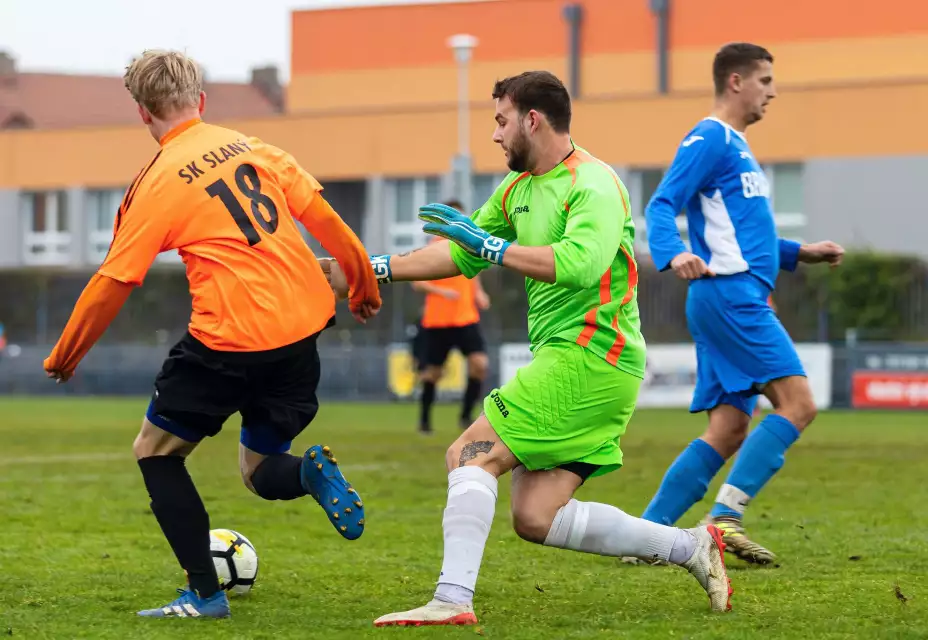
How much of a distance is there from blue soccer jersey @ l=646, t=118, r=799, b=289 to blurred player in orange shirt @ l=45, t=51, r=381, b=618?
6.38ft

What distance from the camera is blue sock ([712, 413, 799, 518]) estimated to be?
6.77 meters

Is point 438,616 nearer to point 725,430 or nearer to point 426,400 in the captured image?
point 725,430

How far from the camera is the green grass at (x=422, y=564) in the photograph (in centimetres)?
516

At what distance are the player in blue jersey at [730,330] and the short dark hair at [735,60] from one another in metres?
0.24

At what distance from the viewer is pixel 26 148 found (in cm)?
4491

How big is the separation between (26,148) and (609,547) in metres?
42.0

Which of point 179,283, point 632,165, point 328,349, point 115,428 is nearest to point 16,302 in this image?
point 179,283

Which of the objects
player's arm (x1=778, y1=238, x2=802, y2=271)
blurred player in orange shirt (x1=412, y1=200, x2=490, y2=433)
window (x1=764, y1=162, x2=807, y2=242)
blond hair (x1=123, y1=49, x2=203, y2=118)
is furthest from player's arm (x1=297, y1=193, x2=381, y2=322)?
window (x1=764, y1=162, x2=807, y2=242)

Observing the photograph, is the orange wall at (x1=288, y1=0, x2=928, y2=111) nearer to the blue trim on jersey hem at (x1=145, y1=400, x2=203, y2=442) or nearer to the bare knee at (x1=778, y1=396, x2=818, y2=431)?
the bare knee at (x1=778, y1=396, x2=818, y2=431)

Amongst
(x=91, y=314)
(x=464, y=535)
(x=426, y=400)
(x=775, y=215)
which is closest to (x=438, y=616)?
(x=464, y=535)

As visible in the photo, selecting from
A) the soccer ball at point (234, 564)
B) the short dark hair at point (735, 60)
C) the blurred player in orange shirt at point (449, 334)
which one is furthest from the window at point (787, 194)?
the soccer ball at point (234, 564)

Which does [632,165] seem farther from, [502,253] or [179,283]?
[502,253]

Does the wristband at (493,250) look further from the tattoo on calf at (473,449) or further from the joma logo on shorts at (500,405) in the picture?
the tattoo on calf at (473,449)

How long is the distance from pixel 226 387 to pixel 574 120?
34.3 metres
